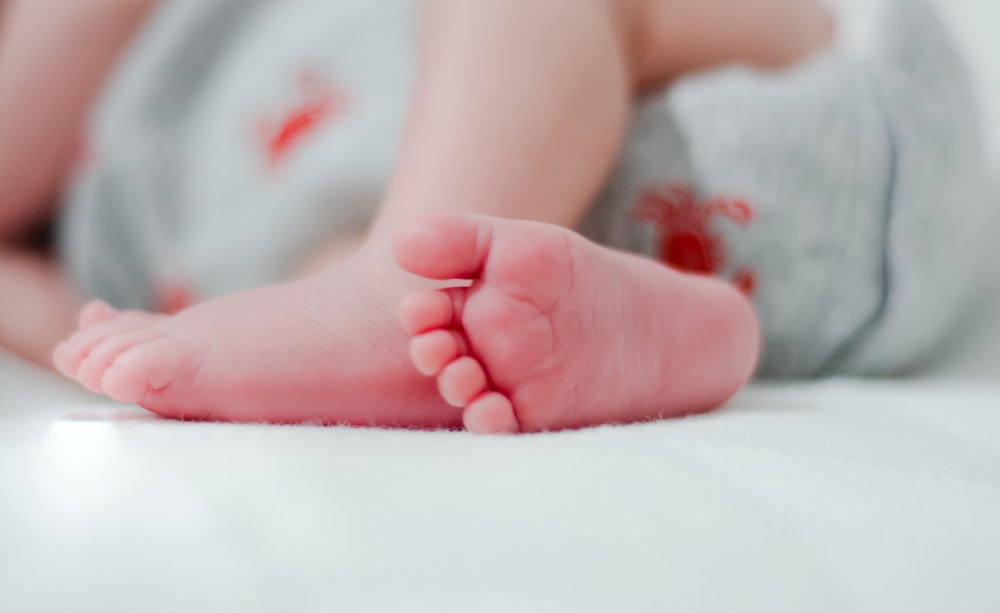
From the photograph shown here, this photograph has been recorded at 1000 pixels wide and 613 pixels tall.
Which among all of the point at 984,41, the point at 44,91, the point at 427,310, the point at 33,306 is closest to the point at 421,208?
the point at 427,310

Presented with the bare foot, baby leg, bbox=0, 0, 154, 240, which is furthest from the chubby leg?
baby leg, bbox=0, 0, 154, 240

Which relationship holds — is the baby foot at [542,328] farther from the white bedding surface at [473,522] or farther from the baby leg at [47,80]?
the baby leg at [47,80]

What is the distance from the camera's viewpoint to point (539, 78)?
21.3 inches

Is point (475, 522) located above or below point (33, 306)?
above

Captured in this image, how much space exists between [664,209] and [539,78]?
0.65 feet

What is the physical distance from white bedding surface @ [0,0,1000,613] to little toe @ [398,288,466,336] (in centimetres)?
4

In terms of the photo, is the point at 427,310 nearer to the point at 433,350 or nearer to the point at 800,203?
the point at 433,350

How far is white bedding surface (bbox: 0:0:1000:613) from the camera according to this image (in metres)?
0.29

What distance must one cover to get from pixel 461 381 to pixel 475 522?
86 mm

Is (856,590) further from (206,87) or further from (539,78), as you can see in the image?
(206,87)

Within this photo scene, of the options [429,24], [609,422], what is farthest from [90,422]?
[429,24]

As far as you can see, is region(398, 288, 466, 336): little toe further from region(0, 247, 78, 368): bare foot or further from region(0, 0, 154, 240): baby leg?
region(0, 0, 154, 240): baby leg

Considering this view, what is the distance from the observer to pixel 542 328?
1.32 feet

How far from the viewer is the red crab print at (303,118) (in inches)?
30.3
